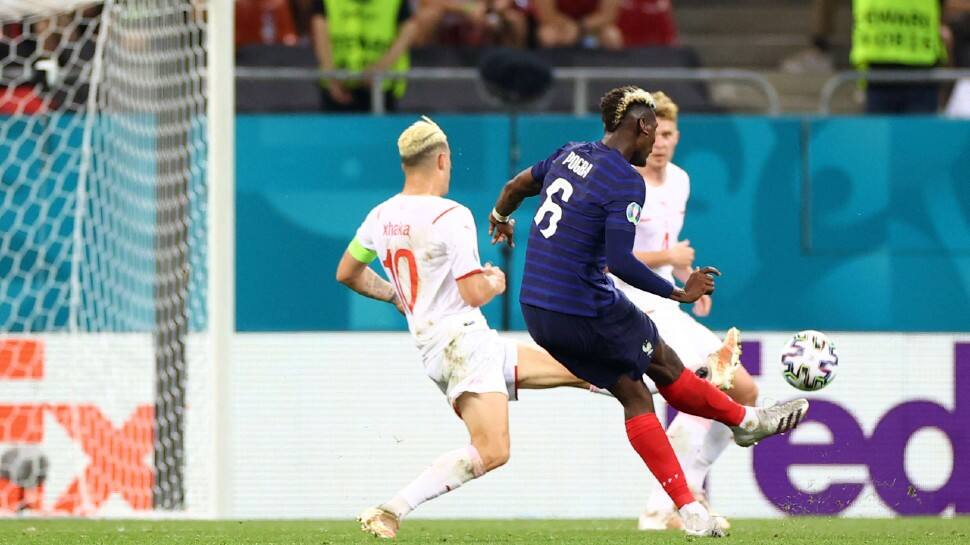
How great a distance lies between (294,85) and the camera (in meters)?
12.1

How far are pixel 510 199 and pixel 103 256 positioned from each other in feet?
12.6

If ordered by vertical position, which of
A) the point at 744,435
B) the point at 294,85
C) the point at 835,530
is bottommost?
the point at 835,530

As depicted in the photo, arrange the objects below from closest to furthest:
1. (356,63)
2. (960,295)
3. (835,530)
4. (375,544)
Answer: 1. (375,544)
2. (835,530)
3. (960,295)
4. (356,63)

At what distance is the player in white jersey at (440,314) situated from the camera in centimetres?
755

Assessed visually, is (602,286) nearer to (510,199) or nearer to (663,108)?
(510,199)

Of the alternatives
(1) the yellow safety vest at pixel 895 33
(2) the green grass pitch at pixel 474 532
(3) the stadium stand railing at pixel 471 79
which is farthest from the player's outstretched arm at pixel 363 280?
(1) the yellow safety vest at pixel 895 33

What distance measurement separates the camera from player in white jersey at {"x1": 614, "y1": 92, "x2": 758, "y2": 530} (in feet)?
29.1

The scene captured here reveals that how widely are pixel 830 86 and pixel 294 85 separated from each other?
137 inches

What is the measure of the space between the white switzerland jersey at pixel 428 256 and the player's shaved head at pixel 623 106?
0.70m

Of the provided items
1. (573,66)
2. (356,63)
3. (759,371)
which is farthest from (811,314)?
(356,63)

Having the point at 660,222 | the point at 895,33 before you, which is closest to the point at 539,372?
the point at 660,222

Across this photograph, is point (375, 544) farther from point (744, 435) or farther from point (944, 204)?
point (944, 204)

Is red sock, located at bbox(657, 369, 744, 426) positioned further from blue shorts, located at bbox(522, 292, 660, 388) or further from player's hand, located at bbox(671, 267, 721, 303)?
Result: player's hand, located at bbox(671, 267, 721, 303)

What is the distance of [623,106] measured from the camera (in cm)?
737
